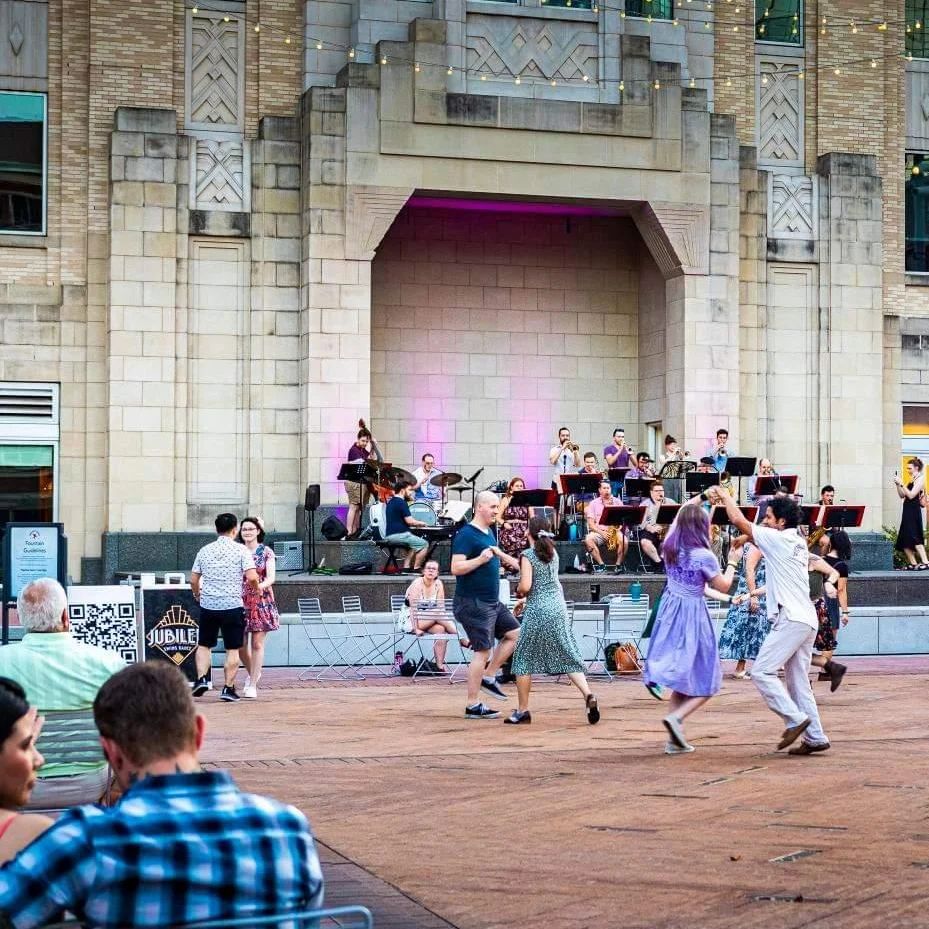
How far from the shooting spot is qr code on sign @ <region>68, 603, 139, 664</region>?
1478cm

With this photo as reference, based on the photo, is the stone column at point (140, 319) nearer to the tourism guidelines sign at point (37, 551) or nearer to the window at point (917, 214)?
the tourism guidelines sign at point (37, 551)

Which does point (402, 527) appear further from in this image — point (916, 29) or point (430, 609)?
point (916, 29)

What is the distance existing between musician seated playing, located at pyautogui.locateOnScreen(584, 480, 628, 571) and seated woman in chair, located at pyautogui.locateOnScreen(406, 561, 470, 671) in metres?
5.77

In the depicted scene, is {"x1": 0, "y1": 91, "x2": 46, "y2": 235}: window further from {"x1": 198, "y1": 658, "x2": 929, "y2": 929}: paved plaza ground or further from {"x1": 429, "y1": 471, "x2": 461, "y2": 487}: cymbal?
{"x1": 198, "y1": 658, "x2": 929, "y2": 929}: paved plaza ground

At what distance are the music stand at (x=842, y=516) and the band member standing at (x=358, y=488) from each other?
705 cm

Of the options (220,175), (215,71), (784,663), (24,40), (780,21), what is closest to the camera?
(784,663)

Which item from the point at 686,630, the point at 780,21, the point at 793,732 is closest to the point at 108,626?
the point at 686,630

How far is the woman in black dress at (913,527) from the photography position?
3070 cm

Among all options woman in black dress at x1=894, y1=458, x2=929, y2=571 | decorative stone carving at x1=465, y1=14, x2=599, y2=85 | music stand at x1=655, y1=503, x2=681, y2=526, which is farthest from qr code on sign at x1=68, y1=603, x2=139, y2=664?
woman in black dress at x1=894, y1=458, x2=929, y2=571

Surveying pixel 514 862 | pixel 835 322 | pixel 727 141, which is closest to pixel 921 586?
pixel 835 322

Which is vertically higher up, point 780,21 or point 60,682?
point 780,21

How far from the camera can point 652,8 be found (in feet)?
104

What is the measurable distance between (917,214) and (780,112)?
11.3 ft

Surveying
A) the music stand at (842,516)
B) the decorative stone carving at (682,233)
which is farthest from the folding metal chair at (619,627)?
the decorative stone carving at (682,233)
